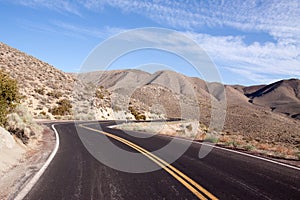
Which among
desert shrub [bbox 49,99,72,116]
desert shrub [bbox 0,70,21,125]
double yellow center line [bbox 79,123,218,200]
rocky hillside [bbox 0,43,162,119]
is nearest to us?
double yellow center line [bbox 79,123,218,200]

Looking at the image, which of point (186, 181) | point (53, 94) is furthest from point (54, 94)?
point (186, 181)

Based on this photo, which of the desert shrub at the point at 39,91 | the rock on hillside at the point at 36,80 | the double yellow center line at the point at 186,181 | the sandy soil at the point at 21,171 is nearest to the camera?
the double yellow center line at the point at 186,181

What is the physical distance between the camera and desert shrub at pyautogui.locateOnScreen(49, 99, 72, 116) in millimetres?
43656

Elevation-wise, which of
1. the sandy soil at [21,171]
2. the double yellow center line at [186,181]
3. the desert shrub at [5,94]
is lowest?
the sandy soil at [21,171]

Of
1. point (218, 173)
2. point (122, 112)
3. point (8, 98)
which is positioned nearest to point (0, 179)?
point (218, 173)

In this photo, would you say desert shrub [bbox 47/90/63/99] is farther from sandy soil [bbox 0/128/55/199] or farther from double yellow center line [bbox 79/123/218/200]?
double yellow center line [bbox 79/123/218/200]

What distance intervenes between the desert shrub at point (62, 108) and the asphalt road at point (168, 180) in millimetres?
34492

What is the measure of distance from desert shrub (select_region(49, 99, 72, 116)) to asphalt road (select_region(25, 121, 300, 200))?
3449 cm

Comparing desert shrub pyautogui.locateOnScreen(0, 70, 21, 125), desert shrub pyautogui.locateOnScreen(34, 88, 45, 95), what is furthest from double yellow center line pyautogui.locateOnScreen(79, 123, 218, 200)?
desert shrub pyautogui.locateOnScreen(34, 88, 45, 95)

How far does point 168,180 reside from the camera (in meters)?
7.51

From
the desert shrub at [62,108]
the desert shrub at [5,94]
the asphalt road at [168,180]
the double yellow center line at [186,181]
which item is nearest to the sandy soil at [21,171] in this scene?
the asphalt road at [168,180]

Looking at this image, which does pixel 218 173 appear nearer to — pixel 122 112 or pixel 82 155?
pixel 82 155

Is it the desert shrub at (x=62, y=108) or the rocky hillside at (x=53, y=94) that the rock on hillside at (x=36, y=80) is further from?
the desert shrub at (x=62, y=108)

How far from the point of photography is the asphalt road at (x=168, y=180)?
6301 mm
